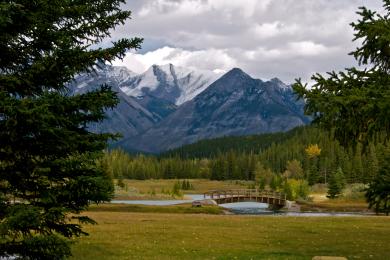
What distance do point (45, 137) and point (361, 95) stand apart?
11378mm

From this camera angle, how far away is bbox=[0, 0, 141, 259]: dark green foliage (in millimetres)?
13047

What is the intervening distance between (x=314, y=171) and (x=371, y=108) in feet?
548

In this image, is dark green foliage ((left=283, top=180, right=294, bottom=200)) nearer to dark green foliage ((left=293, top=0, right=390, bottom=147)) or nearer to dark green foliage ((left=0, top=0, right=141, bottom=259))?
dark green foliage ((left=293, top=0, right=390, bottom=147))

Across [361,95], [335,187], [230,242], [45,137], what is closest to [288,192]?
[335,187]

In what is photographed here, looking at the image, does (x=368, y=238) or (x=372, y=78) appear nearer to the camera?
(x=372, y=78)

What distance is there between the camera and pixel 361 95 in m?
18.4

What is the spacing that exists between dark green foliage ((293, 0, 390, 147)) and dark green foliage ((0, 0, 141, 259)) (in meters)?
8.17

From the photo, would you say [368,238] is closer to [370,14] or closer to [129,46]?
[370,14]

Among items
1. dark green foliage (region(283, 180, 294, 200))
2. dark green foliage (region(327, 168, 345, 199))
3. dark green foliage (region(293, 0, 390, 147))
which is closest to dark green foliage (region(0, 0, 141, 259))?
dark green foliage (region(293, 0, 390, 147))

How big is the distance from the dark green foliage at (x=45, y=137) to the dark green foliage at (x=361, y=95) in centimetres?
817

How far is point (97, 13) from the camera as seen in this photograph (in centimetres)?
1722

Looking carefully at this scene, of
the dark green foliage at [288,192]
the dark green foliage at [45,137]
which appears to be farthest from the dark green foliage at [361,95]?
the dark green foliage at [288,192]

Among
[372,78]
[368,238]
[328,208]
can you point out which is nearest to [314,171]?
[328,208]

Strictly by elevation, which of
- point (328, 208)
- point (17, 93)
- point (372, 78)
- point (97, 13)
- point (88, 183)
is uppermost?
point (97, 13)
